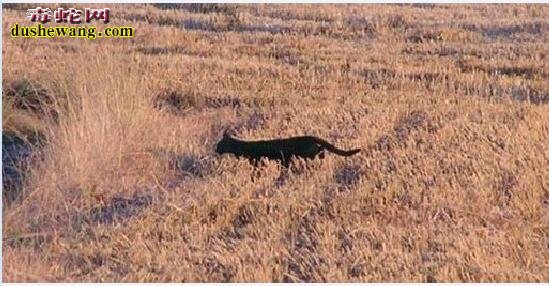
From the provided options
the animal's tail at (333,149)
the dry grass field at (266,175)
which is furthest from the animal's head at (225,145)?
the animal's tail at (333,149)

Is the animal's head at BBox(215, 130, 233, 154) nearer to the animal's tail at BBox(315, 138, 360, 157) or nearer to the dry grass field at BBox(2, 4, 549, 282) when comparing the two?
the dry grass field at BBox(2, 4, 549, 282)

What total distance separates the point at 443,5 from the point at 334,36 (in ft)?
26.8

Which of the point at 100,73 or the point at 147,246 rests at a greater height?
the point at 100,73

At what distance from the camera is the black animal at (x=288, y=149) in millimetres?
6746

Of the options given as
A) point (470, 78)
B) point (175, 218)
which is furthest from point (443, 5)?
point (175, 218)

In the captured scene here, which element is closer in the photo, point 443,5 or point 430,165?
point 430,165

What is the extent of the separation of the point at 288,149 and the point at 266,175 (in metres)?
0.28

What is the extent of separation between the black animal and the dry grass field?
3.4 inches

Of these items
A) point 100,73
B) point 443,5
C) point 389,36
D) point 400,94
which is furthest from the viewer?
point 443,5

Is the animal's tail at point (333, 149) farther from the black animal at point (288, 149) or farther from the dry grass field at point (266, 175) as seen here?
the dry grass field at point (266, 175)

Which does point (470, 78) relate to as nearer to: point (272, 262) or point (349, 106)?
point (349, 106)

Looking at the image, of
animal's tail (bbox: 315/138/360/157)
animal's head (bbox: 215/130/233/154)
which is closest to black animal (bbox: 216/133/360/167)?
animal's tail (bbox: 315/138/360/157)

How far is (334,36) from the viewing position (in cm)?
1617

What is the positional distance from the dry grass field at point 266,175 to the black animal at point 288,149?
87 millimetres
